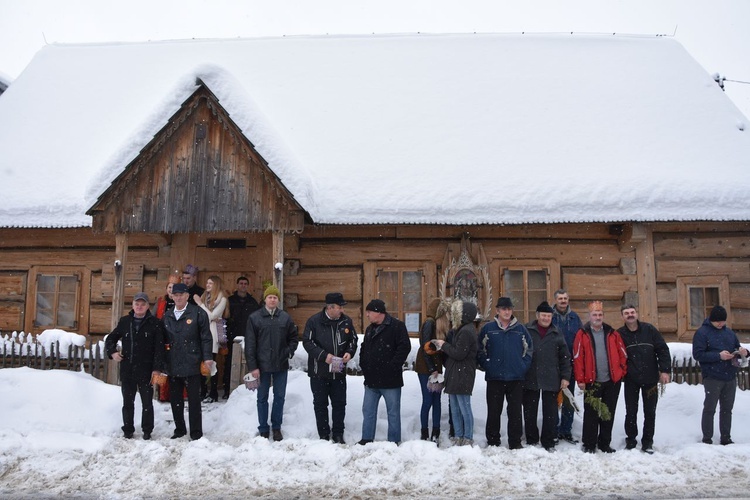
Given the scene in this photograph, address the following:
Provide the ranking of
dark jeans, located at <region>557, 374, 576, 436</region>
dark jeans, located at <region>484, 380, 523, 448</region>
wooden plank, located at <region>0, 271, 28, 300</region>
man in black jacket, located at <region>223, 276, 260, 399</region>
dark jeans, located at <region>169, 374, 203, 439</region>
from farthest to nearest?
wooden plank, located at <region>0, 271, 28, 300</region>, man in black jacket, located at <region>223, 276, 260, 399</region>, dark jeans, located at <region>557, 374, 576, 436</region>, dark jeans, located at <region>169, 374, 203, 439</region>, dark jeans, located at <region>484, 380, 523, 448</region>

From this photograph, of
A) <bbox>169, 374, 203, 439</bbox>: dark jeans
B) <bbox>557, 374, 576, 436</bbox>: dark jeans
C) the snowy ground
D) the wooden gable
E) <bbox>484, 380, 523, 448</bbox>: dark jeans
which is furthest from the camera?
the wooden gable

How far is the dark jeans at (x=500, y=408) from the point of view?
6391 mm

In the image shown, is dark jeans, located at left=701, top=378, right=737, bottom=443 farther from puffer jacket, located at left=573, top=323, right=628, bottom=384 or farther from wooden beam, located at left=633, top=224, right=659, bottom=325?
wooden beam, located at left=633, top=224, right=659, bottom=325

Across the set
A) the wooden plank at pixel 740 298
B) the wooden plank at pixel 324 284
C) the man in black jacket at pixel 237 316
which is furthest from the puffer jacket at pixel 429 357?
the wooden plank at pixel 740 298

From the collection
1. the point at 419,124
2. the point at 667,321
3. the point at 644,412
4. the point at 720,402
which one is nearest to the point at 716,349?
the point at 720,402

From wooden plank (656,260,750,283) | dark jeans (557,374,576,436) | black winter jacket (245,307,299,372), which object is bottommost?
dark jeans (557,374,576,436)

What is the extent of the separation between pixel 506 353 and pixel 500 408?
2.13 feet

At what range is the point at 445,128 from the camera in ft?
39.3

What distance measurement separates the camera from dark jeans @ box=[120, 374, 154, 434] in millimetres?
6559

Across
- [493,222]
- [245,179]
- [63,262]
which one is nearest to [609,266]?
[493,222]

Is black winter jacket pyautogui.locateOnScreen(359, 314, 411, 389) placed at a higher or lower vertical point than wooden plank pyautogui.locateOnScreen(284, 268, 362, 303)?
lower

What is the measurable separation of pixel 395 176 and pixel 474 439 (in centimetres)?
532

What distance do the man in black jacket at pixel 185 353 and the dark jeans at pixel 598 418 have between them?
435 cm

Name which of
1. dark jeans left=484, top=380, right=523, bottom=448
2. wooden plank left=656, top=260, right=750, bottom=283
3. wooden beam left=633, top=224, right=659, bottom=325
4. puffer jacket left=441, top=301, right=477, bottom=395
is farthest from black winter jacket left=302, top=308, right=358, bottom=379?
wooden plank left=656, top=260, right=750, bottom=283
